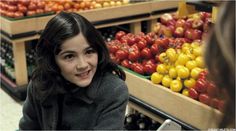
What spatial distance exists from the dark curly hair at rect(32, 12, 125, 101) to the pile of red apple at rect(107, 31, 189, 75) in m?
0.93

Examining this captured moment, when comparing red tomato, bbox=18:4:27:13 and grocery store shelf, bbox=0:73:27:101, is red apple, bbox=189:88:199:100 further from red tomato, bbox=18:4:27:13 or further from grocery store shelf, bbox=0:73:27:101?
red tomato, bbox=18:4:27:13

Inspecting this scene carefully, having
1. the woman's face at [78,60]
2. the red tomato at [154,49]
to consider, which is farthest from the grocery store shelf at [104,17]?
the woman's face at [78,60]

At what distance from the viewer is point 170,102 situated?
97.7 inches

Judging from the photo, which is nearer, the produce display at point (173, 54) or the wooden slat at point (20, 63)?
the produce display at point (173, 54)

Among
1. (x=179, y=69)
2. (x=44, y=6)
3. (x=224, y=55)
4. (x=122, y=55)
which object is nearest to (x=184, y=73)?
(x=179, y=69)

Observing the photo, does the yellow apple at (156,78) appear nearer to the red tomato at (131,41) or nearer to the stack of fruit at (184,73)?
the stack of fruit at (184,73)

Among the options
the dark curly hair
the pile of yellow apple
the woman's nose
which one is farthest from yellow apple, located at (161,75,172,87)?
the woman's nose

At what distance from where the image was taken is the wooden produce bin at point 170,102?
2.31m

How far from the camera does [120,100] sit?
180 centimetres

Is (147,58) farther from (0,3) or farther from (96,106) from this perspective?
(0,3)

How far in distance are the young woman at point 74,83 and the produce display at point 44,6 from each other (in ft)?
8.31

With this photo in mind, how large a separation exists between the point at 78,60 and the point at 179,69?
3.28ft

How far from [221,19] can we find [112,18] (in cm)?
433

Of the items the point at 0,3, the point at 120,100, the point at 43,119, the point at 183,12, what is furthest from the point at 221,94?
the point at 0,3
